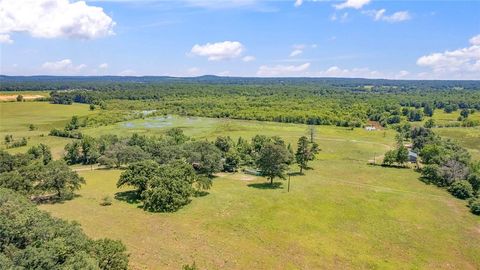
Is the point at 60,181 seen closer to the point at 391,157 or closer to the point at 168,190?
the point at 168,190

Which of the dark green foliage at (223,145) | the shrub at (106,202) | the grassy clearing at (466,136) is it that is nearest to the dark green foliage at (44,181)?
the shrub at (106,202)

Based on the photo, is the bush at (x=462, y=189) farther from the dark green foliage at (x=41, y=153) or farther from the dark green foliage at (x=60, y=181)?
the dark green foliage at (x=41, y=153)

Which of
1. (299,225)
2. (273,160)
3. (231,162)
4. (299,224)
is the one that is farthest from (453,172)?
(231,162)

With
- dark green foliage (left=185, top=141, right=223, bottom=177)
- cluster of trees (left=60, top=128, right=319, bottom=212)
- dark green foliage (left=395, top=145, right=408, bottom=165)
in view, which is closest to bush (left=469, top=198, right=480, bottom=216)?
dark green foliage (left=395, top=145, right=408, bottom=165)

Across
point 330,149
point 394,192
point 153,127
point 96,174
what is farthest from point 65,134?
point 394,192

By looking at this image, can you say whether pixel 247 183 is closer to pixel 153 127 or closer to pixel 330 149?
pixel 330 149
